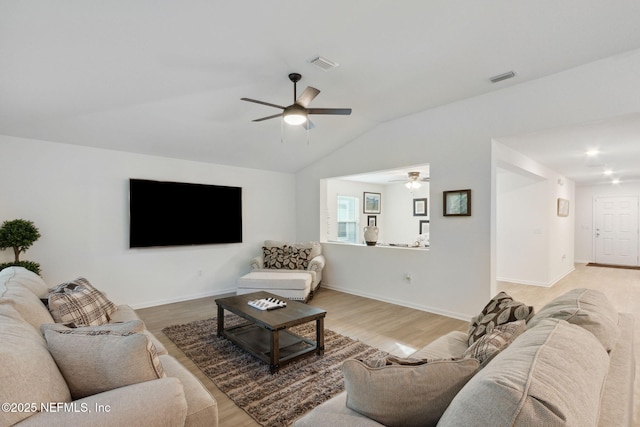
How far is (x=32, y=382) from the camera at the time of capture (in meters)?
1.15

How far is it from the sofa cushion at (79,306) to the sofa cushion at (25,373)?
0.68 m

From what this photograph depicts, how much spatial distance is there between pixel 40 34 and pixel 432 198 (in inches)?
173

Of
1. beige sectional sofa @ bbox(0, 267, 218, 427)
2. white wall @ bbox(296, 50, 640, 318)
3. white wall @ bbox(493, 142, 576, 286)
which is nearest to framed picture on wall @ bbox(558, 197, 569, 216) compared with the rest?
white wall @ bbox(493, 142, 576, 286)

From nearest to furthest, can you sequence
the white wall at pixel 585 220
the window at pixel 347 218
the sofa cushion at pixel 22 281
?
the sofa cushion at pixel 22 281 → the window at pixel 347 218 → the white wall at pixel 585 220

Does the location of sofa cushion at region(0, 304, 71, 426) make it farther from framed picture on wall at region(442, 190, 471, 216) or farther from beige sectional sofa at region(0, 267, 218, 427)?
framed picture on wall at region(442, 190, 471, 216)

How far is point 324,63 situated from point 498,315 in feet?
8.56

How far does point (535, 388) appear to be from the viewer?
728 millimetres

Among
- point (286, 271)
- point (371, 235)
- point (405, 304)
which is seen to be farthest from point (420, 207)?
point (286, 271)

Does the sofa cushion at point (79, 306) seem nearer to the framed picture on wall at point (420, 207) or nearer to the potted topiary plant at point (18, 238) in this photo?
the potted topiary plant at point (18, 238)

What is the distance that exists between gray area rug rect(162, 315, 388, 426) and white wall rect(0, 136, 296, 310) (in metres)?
1.44

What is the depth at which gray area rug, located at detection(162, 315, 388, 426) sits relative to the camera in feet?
7.26

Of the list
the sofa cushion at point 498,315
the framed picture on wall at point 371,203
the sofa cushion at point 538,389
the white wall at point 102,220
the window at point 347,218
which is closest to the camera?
the sofa cushion at point 538,389

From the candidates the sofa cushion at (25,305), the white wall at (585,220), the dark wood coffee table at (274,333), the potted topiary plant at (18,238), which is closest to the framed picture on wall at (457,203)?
the dark wood coffee table at (274,333)

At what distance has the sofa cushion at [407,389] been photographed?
1056 millimetres
